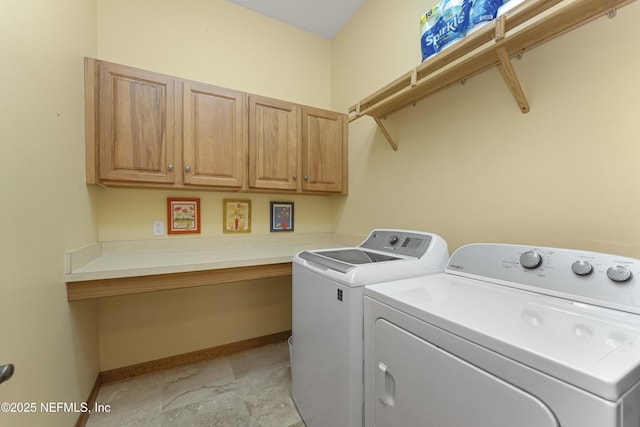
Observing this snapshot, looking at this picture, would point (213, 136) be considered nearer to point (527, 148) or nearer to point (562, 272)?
point (527, 148)

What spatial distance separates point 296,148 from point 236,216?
80cm

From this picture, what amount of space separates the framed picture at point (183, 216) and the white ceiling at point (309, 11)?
1.77 metres

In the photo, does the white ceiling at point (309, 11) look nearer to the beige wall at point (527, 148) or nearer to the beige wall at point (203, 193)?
the beige wall at point (203, 193)

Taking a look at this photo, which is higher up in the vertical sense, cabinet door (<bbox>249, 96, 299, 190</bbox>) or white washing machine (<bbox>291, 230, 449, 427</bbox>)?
cabinet door (<bbox>249, 96, 299, 190</bbox>)

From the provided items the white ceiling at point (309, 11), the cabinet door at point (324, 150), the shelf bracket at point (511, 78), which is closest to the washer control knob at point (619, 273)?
the shelf bracket at point (511, 78)

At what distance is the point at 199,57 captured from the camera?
2.09 meters

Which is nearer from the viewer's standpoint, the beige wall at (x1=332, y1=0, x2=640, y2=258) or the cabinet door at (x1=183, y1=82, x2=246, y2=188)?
the beige wall at (x1=332, y1=0, x2=640, y2=258)

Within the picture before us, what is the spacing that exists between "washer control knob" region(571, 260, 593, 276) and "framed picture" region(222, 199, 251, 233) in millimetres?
2088

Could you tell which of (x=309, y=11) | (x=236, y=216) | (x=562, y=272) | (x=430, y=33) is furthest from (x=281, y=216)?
(x=562, y=272)

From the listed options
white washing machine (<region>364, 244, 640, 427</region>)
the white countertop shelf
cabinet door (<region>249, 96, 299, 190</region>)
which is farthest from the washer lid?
cabinet door (<region>249, 96, 299, 190</region>)

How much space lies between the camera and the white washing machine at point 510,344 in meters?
0.48

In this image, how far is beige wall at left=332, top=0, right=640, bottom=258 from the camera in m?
0.91

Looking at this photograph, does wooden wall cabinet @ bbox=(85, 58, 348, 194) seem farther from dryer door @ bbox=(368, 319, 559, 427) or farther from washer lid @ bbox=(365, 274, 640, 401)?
dryer door @ bbox=(368, 319, 559, 427)

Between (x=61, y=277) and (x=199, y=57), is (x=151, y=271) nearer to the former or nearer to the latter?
(x=61, y=277)
